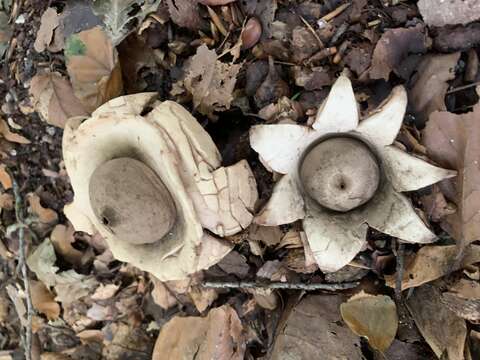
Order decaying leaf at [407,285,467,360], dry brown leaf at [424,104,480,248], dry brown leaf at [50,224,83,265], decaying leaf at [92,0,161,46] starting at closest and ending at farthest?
dry brown leaf at [424,104,480,248] < decaying leaf at [407,285,467,360] < decaying leaf at [92,0,161,46] < dry brown leaf at [50,224,83,265]

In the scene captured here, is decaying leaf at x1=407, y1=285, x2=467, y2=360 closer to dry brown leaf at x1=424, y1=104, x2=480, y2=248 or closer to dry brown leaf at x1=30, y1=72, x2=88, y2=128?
dry brown leaf at x1=424, y1=104, x2=480, y2=248

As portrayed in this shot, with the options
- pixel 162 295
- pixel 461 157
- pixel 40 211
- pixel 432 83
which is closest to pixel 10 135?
pixel 40 211

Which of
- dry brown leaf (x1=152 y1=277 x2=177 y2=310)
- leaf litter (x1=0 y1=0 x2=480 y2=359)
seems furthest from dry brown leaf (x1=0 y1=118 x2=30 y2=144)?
dry brown leaf (x1=152 y1=277 x2=177 y2=310)

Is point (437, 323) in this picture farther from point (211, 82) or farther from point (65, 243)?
point (65, 243)

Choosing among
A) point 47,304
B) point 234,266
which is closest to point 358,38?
point 234,266

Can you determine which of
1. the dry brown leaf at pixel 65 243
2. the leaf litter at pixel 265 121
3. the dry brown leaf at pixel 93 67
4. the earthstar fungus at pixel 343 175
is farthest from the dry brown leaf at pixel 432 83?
the dry brown leaf at pixel 65 243

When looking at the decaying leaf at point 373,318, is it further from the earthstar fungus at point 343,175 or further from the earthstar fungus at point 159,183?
the earthstar fungus at point 159,183
